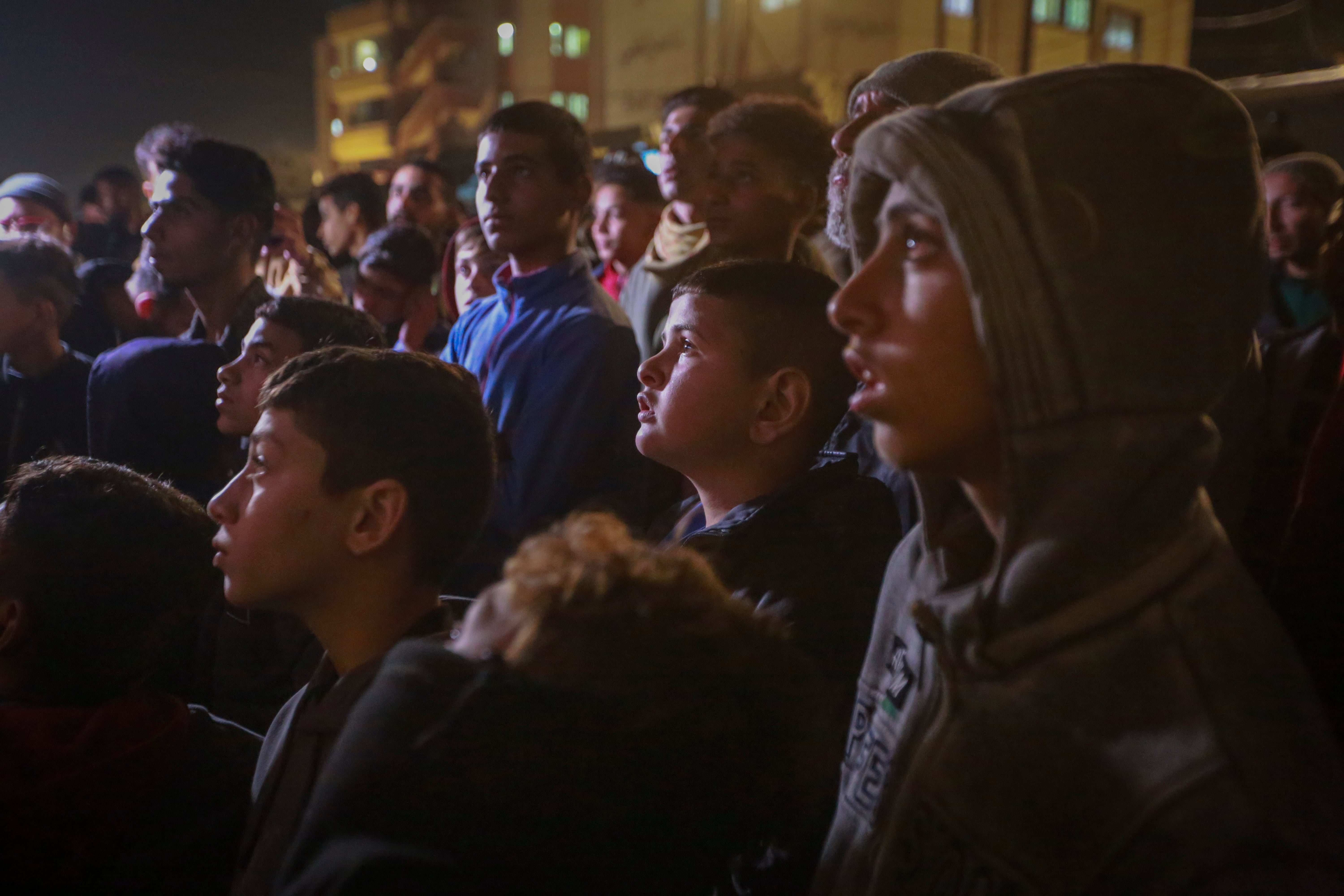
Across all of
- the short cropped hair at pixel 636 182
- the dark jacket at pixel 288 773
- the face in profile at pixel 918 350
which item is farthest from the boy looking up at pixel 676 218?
the face in profile at pixel 918 350

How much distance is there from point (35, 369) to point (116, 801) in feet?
9.66

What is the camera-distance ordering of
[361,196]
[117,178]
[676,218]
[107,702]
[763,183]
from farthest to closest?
[117,178]
[361,196]
[676,218]
[763,183]
[107,702]

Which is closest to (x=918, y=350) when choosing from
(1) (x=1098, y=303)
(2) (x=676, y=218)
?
(1) (x=1098, y=303)

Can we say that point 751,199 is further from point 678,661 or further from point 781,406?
point 678,661

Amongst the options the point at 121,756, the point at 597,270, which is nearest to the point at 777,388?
the point at 121,756

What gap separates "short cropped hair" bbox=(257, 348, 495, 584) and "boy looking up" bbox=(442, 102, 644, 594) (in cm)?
90

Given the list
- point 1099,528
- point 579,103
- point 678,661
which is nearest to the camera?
point 1099,528

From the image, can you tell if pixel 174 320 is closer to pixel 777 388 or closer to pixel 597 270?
pixel 597 270

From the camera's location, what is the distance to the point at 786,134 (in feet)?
11.8

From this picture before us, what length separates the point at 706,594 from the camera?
Result: 50.8 inches

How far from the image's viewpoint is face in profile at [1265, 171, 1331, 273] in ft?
15.5

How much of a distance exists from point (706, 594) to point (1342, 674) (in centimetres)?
169

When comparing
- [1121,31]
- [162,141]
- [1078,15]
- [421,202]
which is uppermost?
[1078,15]

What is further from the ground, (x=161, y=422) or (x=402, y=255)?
(x=402, y=255)
